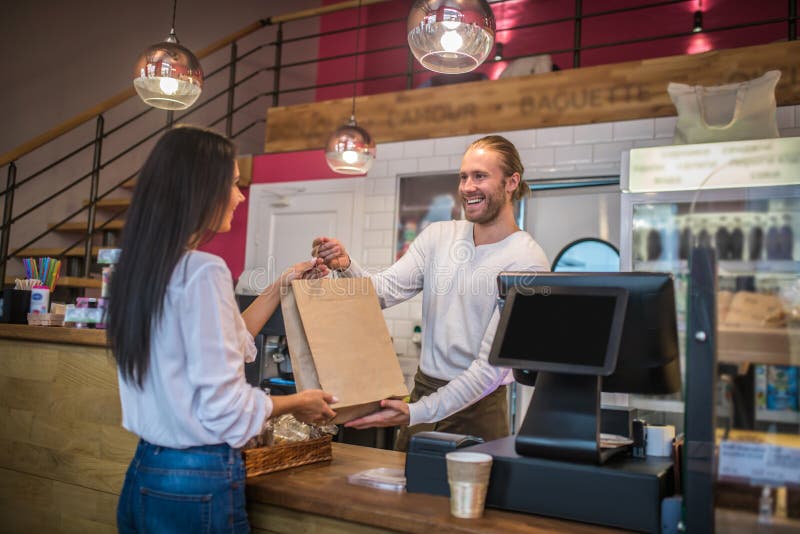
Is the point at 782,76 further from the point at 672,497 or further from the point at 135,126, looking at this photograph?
the point at 135,126

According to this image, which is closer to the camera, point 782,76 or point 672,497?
point 672,497

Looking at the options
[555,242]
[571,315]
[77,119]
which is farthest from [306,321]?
[77,119]

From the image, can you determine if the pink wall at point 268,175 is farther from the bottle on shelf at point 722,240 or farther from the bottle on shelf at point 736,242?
the bottle on shelf at point 722,240

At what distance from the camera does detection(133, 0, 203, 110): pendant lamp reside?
9.88 feet

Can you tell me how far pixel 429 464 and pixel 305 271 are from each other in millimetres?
681

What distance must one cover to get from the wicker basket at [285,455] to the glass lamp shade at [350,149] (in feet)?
7.52

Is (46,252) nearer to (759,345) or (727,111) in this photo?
(727,111)

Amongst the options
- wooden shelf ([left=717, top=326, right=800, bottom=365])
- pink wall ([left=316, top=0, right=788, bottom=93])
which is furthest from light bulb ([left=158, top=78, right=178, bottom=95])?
pink wall ([left=316, top=0, right=788, bottom=93])

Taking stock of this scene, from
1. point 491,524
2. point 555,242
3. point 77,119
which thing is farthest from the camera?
point 77,119

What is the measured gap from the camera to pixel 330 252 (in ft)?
7.03

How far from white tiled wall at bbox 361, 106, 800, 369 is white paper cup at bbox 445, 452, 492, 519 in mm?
2999

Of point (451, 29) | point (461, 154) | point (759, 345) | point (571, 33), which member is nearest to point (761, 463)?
point (759, 345)

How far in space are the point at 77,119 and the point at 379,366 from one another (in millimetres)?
3910

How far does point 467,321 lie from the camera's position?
231cm
